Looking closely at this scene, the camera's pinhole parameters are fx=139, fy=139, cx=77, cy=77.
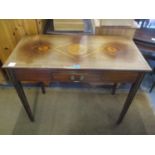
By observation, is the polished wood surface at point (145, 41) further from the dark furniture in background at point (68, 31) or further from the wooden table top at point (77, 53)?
Answer: the dark furniture in background at point (68, 31)

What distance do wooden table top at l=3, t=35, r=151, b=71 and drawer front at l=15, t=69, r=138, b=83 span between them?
0.05 m

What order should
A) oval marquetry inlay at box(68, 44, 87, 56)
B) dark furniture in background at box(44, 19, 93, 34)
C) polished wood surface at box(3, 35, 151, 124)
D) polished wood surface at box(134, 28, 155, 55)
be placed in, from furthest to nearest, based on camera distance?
polished wood surface at box(134, 28, 155, 55)
dark furniture in background at box(44, 19, 93, 34)
oval marquetry inlay at box(68, 44, 87, 56)
polished wood surface at box(3, 35, 151, 124)

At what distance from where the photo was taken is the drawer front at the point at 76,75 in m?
0.92

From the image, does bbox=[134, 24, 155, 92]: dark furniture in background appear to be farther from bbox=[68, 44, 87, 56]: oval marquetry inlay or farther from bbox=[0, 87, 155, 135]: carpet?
bbox=[68, 44, 87, 56]: oval marquetry inlay

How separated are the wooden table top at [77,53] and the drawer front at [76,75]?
0.05 meters

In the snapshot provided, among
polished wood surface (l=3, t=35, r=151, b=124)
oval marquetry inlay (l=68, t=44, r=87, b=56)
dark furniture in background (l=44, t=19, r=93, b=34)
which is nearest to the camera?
polished wood surface (l=3, t=35, r=151, b=124)

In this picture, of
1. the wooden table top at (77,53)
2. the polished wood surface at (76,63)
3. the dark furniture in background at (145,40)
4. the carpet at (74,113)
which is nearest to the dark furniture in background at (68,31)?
the wooden table top at (77,53)

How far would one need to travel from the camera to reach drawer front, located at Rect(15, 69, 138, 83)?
3.01ft

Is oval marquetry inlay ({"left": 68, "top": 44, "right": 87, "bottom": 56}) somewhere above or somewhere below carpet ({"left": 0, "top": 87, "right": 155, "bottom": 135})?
above

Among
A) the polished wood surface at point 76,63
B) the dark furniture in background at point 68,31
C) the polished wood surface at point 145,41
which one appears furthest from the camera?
the polished wood surface at point 145,41

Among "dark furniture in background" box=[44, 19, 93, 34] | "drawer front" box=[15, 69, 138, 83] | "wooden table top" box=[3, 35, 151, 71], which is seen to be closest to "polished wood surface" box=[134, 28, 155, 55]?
"wooden table top" box=[3, 35, 151, 71]

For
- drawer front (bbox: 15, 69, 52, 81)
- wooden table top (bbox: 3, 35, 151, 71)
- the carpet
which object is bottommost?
the carpet
